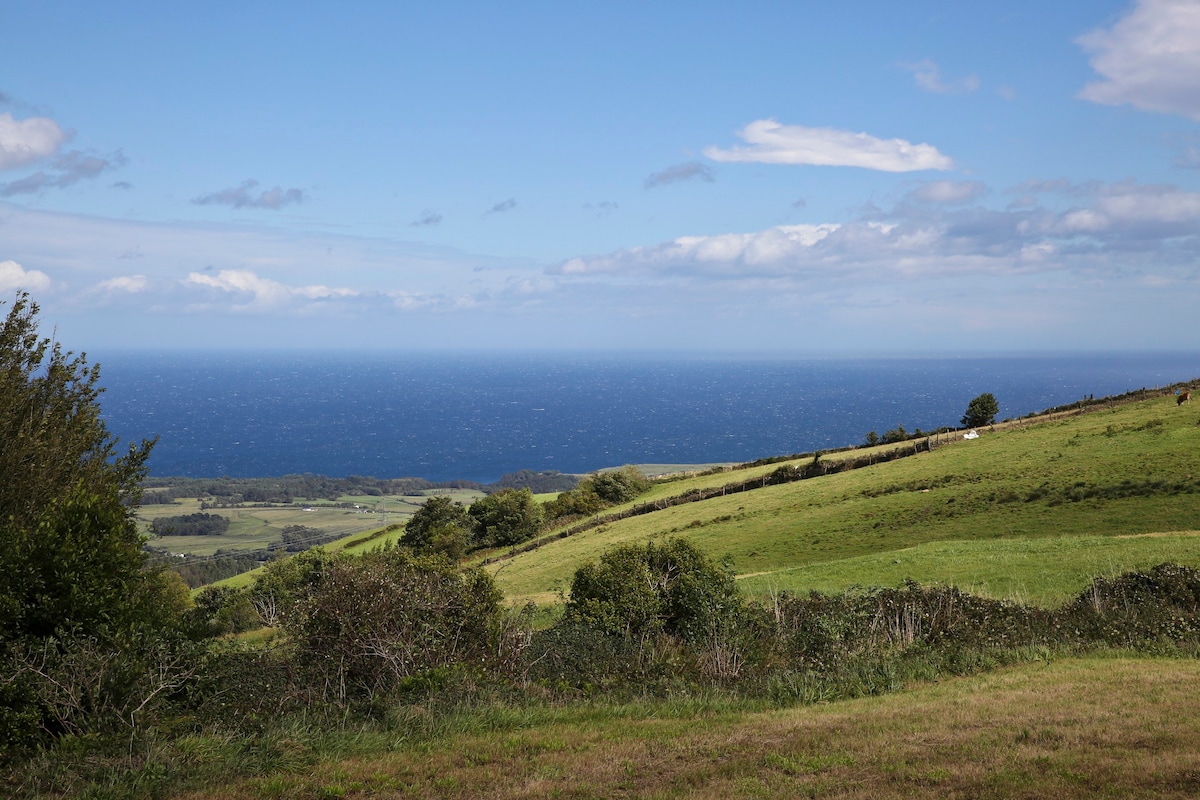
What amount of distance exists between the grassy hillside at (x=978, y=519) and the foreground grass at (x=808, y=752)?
26.6ft

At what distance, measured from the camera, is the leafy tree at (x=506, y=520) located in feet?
183

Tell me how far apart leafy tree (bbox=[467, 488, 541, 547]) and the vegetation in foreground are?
122 ft

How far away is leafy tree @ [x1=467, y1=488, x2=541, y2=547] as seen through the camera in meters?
55.7

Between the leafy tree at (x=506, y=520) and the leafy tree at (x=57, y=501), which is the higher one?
the leafy tree at (x=57, y=501)

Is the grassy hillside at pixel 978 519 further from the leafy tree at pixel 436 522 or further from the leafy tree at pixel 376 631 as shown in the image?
the leafy tree at pixel 376 631

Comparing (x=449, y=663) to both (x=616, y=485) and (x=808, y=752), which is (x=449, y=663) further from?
(x=616, y=485)

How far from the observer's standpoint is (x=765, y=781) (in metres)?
8.60

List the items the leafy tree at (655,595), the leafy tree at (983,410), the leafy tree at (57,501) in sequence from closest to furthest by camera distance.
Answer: the leafy tree at (57,501) < the leafy tree at (655,595) < the leafy tree at (983,410)

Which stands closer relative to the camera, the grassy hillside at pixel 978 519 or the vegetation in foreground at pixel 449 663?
the vegetation in foreground at pixel 449 663

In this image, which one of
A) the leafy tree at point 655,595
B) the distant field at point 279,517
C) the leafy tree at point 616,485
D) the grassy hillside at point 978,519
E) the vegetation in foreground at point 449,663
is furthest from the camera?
the distant field at point 279,517

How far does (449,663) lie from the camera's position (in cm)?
1334

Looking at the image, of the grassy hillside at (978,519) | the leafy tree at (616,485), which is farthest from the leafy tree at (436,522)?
the leafy tree at (616,485)

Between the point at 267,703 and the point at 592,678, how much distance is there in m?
5.33

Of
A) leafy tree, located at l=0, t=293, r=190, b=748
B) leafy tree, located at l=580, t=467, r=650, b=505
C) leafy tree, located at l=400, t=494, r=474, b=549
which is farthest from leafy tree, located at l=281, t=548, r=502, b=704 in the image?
leafy tree, located at l=580, t=467, r=650, b=505
